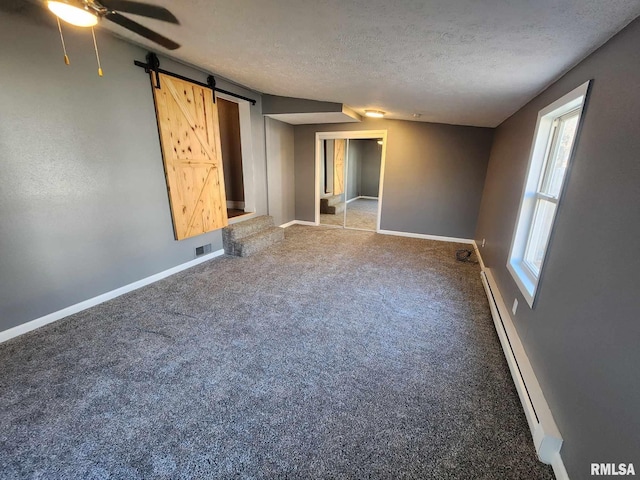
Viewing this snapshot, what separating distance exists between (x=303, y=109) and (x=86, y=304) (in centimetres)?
381

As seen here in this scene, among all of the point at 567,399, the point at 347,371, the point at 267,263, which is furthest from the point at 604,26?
the point at 267,263

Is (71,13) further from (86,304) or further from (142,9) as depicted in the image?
(86,304)

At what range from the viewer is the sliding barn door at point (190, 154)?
3.06m

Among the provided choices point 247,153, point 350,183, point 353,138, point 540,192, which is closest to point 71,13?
point 247,153

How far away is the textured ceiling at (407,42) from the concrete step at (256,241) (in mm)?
2256

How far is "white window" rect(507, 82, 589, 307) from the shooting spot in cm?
212

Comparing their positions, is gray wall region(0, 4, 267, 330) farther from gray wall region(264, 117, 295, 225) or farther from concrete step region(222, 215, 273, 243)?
gray wall region(264, 117, 295, 225)

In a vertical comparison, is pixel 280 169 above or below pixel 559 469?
above

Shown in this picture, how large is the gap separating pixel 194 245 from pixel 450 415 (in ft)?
11.2

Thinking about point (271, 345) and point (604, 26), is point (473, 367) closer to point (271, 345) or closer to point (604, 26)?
point (271, 345)

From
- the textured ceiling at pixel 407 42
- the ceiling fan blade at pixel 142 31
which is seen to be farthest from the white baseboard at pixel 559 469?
the ceiling fan blade at pixel 142 31

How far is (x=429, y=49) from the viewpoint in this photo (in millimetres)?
1749

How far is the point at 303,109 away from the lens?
431 centimetres

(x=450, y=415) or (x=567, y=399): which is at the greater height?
(x=567, y=399)
